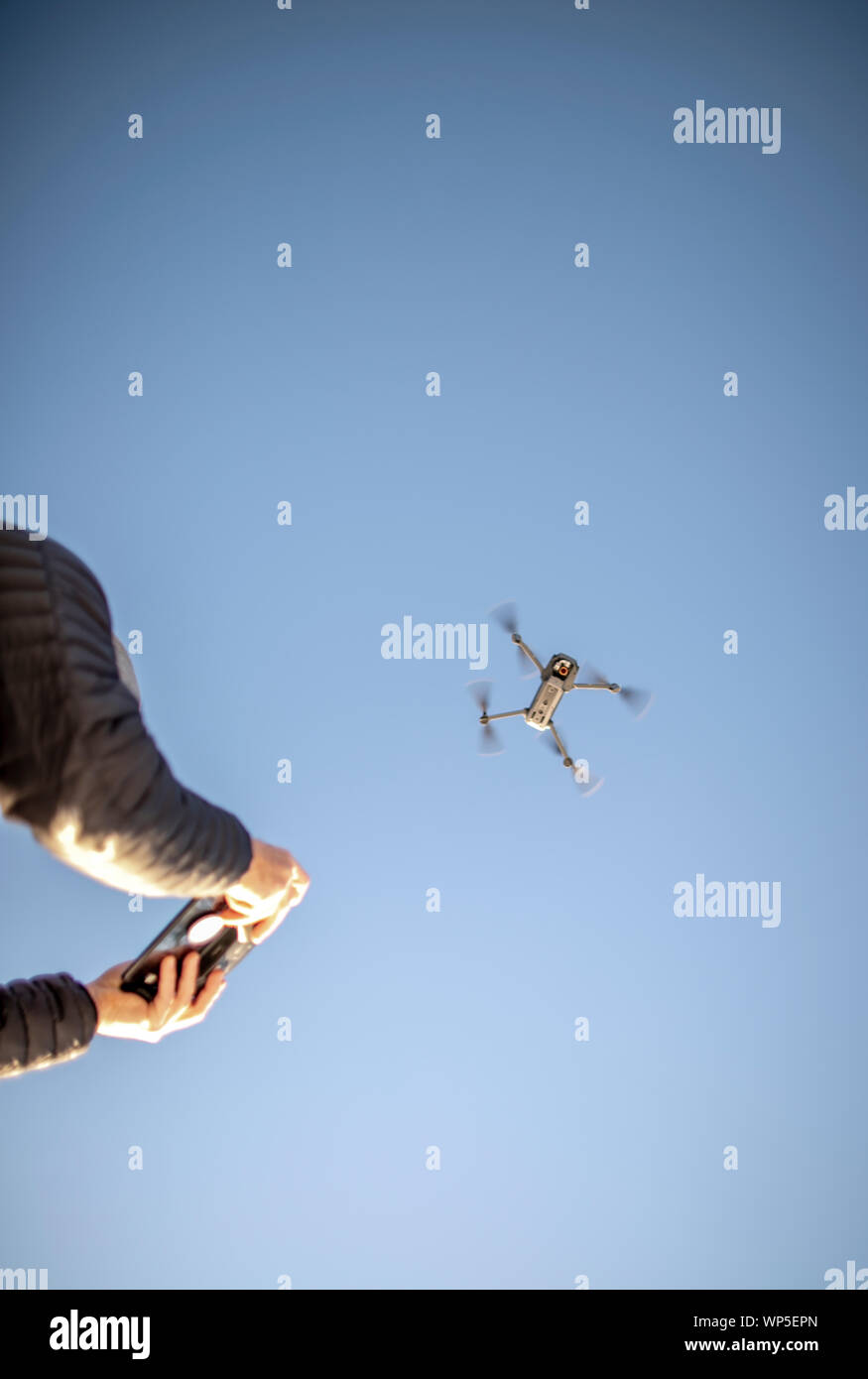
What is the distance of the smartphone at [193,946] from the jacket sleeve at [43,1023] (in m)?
0.09

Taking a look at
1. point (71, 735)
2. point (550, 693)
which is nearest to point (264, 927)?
point (71, 735)

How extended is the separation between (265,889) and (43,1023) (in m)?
0.44

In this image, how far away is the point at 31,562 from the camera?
880mm

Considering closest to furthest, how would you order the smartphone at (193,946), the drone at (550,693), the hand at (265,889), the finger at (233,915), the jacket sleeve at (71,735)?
the jacket sleeve at (71,735), the hand at (265,889), the finger at (233,915), the smartphone at (193,946), the drone at (550,693)

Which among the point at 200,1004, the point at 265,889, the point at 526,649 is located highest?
the point at 526,649

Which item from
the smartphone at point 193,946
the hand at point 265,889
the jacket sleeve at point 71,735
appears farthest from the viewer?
the smartphone at point 193,946

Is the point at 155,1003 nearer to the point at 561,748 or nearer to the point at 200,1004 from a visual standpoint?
the point at 200,1004

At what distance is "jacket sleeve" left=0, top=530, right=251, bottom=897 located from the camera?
2.79 feet

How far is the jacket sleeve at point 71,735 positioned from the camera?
85 cm

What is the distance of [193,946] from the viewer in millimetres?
1433

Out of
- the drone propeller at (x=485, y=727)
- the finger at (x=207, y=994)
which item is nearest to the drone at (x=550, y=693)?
the drone propeller at (x=485, y=727)

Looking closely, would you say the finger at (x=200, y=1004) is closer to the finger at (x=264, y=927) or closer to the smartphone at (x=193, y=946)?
the smartphone at (x=193, y=946)

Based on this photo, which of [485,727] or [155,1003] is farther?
[485,727]
